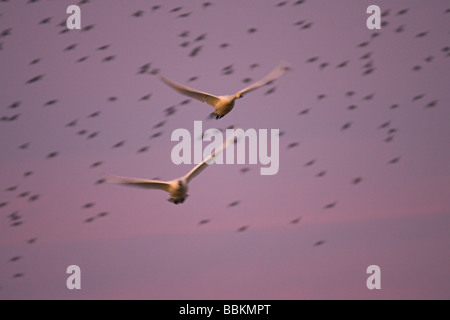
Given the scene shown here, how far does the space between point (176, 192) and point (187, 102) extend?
3300 millimetres

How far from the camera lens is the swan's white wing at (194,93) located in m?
30.6

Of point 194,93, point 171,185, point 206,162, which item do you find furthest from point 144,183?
point 194,93

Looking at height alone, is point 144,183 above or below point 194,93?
below

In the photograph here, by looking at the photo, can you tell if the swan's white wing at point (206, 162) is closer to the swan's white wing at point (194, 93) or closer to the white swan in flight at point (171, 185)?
the white swan in flight at point (171, 185)

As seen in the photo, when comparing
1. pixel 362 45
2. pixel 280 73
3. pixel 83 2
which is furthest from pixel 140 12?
pixel 362 45

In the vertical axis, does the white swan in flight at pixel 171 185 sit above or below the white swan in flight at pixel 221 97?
below

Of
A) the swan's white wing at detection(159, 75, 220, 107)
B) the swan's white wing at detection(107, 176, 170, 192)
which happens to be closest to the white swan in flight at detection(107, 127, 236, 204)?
the swan's white wing at detection(107, 176, 170, 192)

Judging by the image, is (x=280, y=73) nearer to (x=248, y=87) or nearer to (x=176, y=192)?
Result: (x=248, y=87)

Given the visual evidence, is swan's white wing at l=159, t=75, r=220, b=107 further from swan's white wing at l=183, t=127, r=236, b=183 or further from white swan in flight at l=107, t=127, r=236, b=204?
white swan in flight at l=107, t=127, r=236, b=204

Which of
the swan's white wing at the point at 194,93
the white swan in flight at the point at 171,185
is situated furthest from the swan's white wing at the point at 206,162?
the swan's white wing at the point at 194,93

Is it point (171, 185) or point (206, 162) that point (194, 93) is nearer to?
point (206, 162)

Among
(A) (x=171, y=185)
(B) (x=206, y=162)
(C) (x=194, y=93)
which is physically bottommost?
(A) (x=171, y=185)

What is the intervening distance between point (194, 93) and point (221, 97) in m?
0.88

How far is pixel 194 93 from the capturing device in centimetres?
3070
